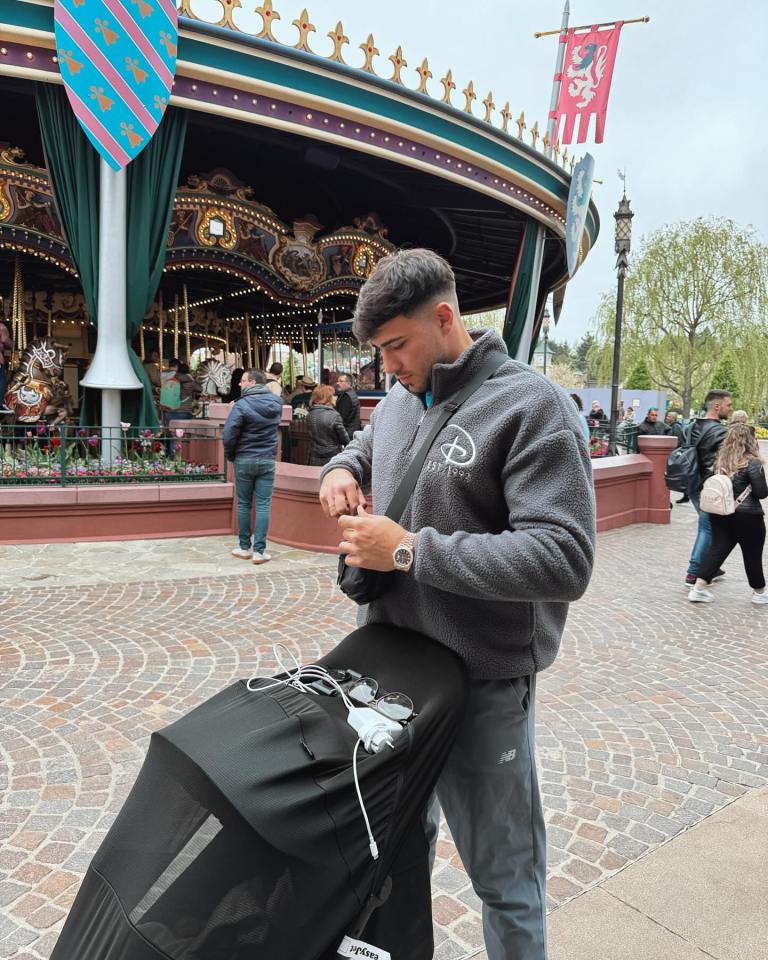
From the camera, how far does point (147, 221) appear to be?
9.77 metres

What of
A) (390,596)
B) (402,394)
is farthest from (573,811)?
(402,394)

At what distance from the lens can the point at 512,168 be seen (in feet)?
41.5

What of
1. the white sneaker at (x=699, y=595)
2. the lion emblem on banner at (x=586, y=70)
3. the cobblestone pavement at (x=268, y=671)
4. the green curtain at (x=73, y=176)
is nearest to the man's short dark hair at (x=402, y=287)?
the cobblestone pavement at (x=268, y=671)

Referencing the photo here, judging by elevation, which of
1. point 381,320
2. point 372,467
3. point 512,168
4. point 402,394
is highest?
point 512,168

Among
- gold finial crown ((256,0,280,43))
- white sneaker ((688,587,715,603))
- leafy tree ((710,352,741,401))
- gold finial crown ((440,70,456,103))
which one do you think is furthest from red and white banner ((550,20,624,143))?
leafy tree ((710,352,741,401))

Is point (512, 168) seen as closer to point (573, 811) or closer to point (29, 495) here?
point (29, 495)

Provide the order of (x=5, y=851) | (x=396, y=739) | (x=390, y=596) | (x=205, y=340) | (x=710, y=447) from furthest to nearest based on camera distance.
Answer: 1. (x=205, y=340)
2. (x=710, y=447)
3. (x=5, y=851)
4. (x=390, y=596)
5. (x=396, y=739)

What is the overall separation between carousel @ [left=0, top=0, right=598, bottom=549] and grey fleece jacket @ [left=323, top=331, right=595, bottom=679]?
6.01 m

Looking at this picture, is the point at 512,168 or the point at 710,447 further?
the point at 512,168

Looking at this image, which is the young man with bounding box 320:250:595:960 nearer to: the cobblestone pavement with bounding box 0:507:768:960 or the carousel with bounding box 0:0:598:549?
the cobblestone pavement with bounding box 0:507:768:960

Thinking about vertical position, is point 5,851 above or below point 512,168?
below

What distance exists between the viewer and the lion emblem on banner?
14062mm

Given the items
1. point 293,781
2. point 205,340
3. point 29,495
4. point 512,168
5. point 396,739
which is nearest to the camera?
point 293,781

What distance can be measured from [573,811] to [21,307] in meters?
14.5
